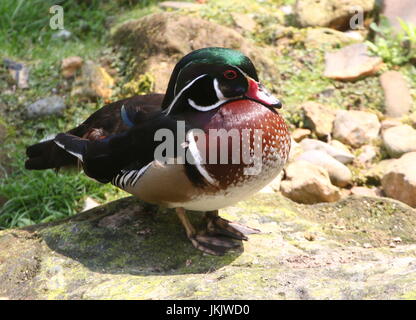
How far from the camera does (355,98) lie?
14.5ft

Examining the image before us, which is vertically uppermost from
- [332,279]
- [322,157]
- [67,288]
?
[332,279]

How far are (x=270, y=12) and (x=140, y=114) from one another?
324 centimetres

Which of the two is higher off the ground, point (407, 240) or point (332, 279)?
point (332, 279)

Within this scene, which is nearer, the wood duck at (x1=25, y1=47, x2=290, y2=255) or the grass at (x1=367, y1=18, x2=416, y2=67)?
the wood duck at (x1=25, y1=47, x2=290, y2=255)

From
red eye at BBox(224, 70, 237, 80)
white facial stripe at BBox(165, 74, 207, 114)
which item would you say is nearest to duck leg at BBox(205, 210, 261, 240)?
white facial stripe at BBox(165, 74, 207, 114)

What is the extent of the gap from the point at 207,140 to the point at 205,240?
0.53m

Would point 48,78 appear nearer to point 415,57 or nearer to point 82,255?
point 82,255

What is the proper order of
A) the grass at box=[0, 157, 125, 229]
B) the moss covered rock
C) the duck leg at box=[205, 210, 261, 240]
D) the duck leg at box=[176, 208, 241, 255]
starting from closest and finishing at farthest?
1. the moss covered rock
2. the duck leg at box=[176, 208, 241, 255]
3. the duck leg at box=[205, 210, 261, 240]
4. the grass at box=[0, 157, 125, 229]

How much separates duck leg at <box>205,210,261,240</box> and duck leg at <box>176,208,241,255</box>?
36 mm

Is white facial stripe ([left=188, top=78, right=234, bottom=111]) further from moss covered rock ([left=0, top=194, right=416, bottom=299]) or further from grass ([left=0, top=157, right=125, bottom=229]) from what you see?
grass ([left=0, top=157, right=125, bottom=229])

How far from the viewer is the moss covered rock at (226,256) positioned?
1987 millimetres

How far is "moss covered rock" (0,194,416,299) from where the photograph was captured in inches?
78.2

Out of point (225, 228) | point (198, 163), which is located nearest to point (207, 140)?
point (198, 163)
